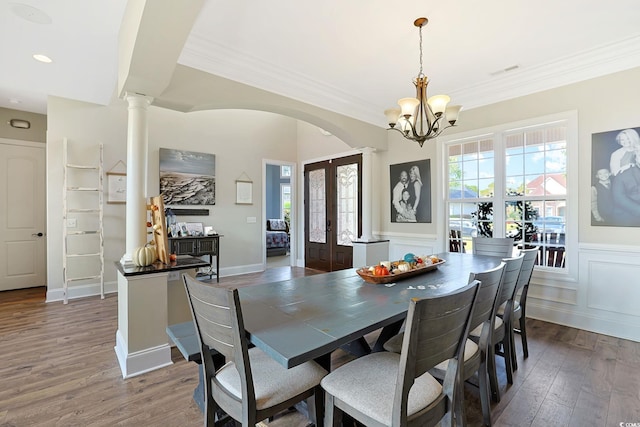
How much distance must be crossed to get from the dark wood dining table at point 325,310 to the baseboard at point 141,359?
1.18 meters

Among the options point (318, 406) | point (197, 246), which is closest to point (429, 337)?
point (318, 406)

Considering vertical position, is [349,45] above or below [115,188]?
above

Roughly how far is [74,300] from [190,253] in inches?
63.2

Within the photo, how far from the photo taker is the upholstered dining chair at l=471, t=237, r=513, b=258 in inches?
123

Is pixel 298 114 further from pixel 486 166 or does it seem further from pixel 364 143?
pixel 486 166

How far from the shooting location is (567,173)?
330 cm

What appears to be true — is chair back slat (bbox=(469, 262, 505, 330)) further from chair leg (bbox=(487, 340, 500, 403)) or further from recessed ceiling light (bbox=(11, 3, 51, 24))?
recessed ceiling light (bbox=(11, 3, 51, 24))

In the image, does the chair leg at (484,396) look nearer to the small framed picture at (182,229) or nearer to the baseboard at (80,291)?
the small framed picture at (182,229)

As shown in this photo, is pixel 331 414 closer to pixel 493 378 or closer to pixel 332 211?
pixel 493 378

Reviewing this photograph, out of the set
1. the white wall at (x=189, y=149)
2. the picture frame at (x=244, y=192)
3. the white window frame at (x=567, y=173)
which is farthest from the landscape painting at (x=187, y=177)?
the white window frame at (x=567, y=173)

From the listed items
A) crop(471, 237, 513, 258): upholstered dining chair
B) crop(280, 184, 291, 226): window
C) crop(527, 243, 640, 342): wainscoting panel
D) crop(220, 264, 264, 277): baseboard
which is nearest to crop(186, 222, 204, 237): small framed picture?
crop(220, 264, 264, 277): baseboard

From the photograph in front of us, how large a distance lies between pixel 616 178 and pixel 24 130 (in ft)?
26.1

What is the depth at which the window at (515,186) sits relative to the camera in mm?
3414

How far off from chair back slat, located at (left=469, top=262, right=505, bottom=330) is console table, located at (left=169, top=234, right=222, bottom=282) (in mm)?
4028
